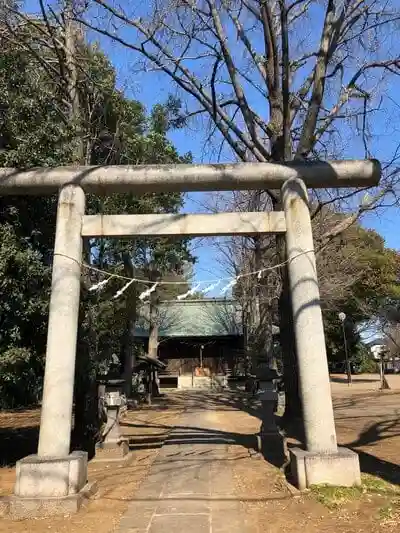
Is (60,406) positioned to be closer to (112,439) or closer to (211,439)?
(112,439)

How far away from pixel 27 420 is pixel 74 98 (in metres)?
11.4

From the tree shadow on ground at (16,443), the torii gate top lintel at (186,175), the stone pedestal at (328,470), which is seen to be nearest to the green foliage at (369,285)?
the tree shadow on ground at (16,443)

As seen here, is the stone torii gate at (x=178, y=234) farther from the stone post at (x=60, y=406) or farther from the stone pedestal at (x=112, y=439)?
the stone pedestal at (x=112, y=439)

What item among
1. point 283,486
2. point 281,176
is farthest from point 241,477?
point 281,176

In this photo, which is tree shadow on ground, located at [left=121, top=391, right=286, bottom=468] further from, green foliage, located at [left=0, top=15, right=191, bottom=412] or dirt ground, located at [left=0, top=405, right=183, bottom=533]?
green foliage, located at [left=0, top=15, right=191, bottom=412]

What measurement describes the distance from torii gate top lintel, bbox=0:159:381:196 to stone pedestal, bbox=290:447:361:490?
398cm

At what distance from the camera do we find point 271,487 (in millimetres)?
6688

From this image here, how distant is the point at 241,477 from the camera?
7.31 meters

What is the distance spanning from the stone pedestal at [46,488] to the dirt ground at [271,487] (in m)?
0.16

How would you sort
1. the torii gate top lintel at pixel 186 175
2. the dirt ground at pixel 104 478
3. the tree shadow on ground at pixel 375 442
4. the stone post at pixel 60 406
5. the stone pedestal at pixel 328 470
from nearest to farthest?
the dirt ground at pixel 104 478 < the stone post at pixel 60 406 < the stone pedestal at pixel 328 470 < the tree shadow on ground at pixel 375 442 < the torii gate top lintel at pixel 186 175

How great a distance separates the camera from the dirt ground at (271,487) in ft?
17.2

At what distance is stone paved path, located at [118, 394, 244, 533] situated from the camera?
17.0 feet

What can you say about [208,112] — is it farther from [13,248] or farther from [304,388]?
[304,388]

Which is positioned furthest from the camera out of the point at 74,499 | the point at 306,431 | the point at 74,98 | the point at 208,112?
the point at 74,98
